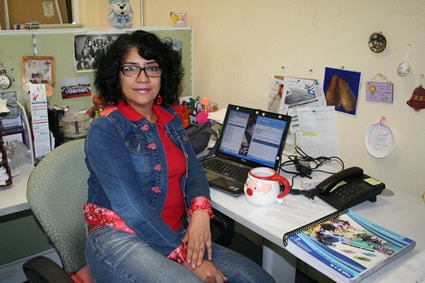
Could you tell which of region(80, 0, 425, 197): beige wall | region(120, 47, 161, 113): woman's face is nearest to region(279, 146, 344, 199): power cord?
region(80, 0, 425, 197): beige wall

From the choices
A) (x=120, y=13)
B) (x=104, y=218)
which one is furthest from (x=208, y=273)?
(x=120, y=13)

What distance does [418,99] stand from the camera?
1272 mm

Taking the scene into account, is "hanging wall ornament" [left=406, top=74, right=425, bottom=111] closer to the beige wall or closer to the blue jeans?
the beige wall

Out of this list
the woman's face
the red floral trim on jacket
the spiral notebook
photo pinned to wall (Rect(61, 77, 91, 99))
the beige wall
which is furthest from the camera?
photo pinned to wall (Rect(61, 77, 91, 99))

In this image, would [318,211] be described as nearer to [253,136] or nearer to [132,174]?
[253,136]

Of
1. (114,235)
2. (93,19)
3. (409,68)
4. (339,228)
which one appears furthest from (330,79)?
(93,19)

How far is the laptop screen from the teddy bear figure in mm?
720

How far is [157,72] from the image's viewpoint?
1.25 meters

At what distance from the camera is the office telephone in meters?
1.19

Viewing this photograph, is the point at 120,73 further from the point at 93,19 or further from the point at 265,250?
the point at 93,19

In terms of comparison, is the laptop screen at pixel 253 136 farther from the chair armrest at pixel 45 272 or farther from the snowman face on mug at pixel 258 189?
the chair armrest at pixel 45 272

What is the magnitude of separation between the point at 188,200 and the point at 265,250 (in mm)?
447

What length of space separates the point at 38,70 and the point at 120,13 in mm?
467

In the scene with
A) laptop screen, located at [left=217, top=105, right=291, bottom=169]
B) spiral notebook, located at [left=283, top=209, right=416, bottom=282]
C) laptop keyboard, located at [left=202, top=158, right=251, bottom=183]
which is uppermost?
laptop screen, located at [left=217, top=105, right=291, bottom=169]
